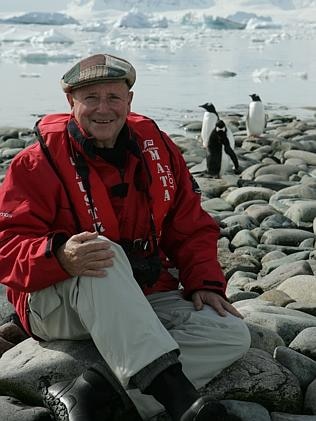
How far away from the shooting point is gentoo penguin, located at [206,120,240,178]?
6.99 metres

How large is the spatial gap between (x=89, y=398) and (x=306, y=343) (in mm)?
894

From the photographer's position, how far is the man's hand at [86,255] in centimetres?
209

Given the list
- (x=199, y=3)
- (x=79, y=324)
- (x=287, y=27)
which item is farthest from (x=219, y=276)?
(x=199, y=3)

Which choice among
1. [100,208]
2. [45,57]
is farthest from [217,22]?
[100,208]

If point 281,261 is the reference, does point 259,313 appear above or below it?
above

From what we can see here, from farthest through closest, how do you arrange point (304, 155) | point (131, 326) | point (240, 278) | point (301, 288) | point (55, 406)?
1. point (304, 155)
2. point (240, 278)
3. point (301, 288)
4. point (55, 406)
5. point (131, 326)

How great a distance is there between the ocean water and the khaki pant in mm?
8908

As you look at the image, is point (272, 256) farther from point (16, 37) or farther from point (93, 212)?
point (16, 37)

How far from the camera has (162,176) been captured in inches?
99.0

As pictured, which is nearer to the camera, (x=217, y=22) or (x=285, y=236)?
(x=285, y=236)

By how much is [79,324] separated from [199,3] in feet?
287

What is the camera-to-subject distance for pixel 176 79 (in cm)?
1934

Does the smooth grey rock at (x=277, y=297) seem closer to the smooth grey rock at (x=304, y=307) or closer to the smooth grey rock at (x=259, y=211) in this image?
the smooth grey rock at (x=304, y=307)

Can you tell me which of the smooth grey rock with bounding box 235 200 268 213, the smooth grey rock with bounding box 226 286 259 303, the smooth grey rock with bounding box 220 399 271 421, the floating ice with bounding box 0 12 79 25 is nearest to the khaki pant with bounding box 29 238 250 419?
the smooth grey rock with bounding box 220 399 271 421
